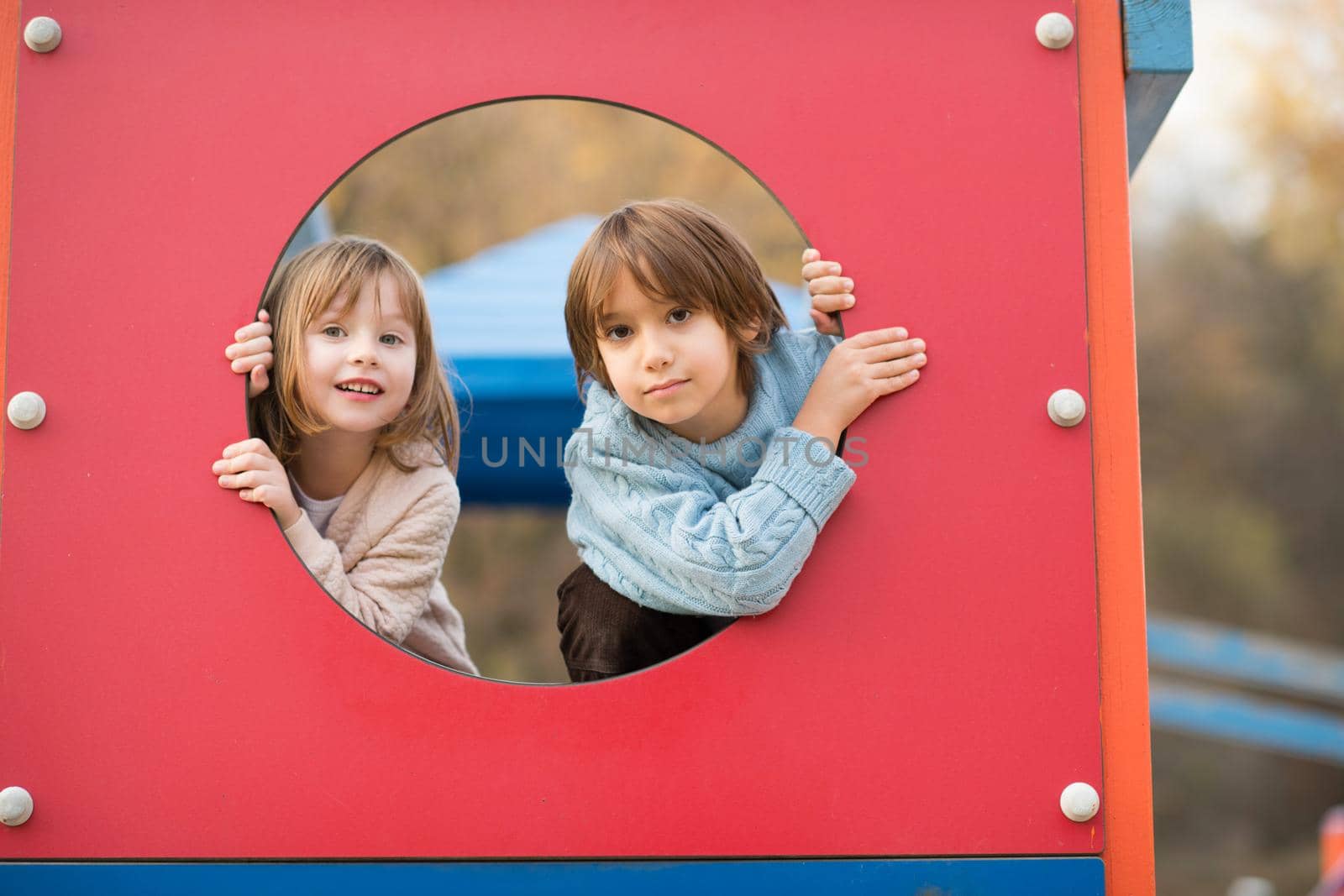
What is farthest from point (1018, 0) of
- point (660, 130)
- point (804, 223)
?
point (660, 130)

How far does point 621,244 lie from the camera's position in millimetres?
1549

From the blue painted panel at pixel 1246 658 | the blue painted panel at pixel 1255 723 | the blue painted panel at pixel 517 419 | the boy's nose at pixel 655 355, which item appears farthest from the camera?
the blue painted panel at pixel 1246 658

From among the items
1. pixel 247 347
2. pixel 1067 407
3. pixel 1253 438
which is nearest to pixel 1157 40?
pixel 1067 407

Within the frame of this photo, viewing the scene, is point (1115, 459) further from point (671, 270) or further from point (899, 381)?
point (671, 270)

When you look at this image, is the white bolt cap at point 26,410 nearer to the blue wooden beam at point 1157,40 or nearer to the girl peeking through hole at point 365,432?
the girl peeking through hole at point 365,432

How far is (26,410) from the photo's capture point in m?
1.35

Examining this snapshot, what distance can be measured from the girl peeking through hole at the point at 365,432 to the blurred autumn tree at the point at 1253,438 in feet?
24.6

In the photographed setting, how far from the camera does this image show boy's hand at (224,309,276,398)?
4.49ft

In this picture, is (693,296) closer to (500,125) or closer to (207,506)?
(207,506)

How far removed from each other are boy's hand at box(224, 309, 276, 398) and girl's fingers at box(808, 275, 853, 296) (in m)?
0.59

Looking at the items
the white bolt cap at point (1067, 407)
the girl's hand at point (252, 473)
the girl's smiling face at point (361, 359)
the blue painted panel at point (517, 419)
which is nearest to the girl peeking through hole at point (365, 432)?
the girl's smiling face at point (361, 359)

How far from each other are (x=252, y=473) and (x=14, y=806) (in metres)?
0.41

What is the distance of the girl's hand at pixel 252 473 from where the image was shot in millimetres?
1346

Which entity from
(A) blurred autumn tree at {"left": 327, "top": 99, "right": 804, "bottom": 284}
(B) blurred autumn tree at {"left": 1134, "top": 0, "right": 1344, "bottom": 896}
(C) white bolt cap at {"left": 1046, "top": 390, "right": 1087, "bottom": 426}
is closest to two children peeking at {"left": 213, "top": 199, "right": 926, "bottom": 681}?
(C) white bolt cap at {"left": 1046, "top": 390, "right": 1087, "bottom": 426}
